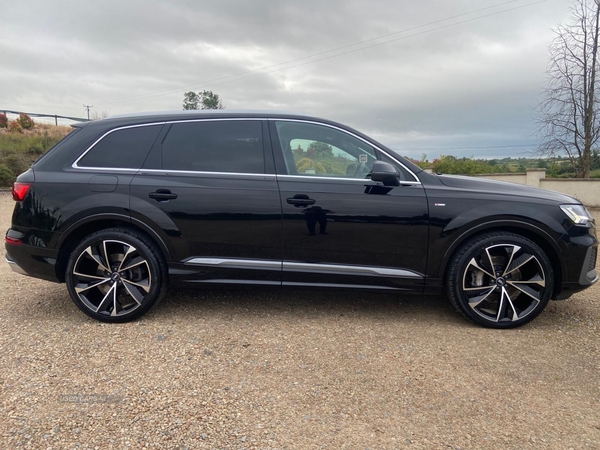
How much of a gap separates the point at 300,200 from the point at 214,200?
715 mm

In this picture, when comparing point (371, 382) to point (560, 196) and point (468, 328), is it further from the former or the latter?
point (560, 196)

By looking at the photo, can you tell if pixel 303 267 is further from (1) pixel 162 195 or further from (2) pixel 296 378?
(1) pixel 162 195

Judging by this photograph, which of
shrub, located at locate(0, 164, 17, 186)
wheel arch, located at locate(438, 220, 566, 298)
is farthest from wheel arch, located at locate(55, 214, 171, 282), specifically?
shrub, located at locate(0, 164, 17, 186)

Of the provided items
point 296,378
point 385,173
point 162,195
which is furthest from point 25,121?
point 296,378

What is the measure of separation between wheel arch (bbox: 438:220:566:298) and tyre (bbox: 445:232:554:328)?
0.05 metres

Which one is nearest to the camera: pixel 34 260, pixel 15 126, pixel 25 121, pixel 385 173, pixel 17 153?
pixel 385 173

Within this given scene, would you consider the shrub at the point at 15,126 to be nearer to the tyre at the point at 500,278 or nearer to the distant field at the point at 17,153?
the distant field at the point at 17,153

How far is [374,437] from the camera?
2070 mm

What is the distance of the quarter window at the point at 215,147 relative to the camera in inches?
135

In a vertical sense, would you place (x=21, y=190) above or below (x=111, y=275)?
above

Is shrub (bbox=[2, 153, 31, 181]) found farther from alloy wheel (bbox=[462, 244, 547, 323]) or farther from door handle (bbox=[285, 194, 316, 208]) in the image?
alloy wheel (bbox=[462, 244, 547, 323])

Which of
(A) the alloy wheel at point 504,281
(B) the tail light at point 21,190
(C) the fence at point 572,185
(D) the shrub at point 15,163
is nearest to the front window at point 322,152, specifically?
(A) the alloy wheel at point 504,281

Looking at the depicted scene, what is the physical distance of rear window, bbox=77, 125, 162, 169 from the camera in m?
3.42

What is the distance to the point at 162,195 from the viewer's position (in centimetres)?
334
